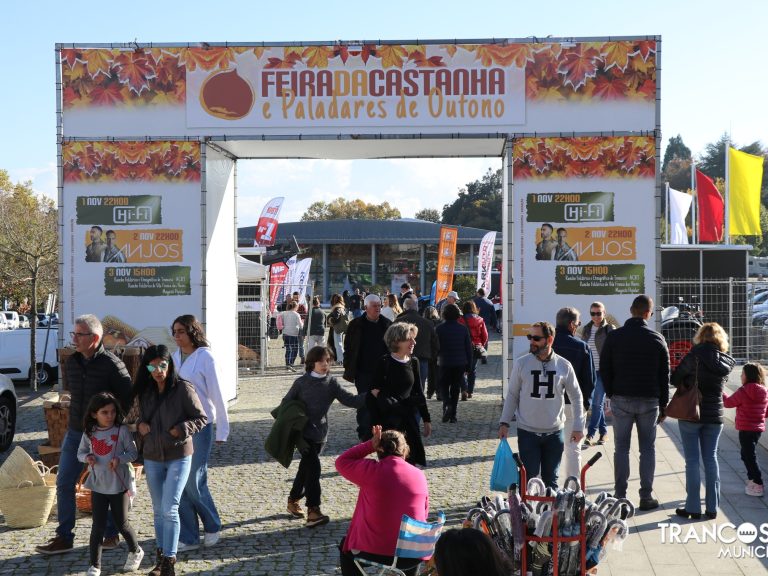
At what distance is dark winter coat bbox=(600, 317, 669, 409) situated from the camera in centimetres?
774

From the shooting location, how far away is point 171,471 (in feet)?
20.3

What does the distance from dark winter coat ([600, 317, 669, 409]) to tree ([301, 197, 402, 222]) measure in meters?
80.6

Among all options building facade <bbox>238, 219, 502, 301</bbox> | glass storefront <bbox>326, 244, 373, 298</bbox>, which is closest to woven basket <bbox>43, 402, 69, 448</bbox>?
building facade <bbox>238, 219, 502, 301</bbox>

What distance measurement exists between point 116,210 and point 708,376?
27.0 feet

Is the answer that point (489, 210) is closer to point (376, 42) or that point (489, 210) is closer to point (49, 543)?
point (376, 42)

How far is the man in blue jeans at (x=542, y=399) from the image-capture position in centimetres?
693

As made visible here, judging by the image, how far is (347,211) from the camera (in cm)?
9081

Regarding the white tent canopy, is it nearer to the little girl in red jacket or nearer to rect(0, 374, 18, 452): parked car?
rect(0, 374, 18, 452): parked car

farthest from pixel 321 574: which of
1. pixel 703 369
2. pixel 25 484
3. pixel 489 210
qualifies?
pixel 489 210

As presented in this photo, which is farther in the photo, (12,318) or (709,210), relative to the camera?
(12,318)

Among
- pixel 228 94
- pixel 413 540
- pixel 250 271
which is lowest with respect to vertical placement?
pixel 413 540

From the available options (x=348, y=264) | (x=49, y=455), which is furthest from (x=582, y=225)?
(x=348, y=264)

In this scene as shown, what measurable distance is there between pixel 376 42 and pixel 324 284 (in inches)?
1781

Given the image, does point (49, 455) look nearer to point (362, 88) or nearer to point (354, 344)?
point (354, 344)
